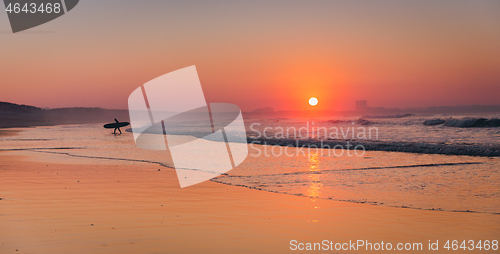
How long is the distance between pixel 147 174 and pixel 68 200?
379 centimetres

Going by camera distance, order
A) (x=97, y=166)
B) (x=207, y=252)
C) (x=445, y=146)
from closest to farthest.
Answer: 1. (x=207, y=252)
2. (x=97, y=166)
3. (x=445, y=146)

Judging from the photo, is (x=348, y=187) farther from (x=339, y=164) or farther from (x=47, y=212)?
(x=47, y=212)

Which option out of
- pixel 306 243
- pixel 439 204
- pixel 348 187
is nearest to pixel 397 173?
pixel 348 187

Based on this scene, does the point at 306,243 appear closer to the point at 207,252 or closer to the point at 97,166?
the point at 207,252

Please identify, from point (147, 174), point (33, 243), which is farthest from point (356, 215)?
point (147, 174)

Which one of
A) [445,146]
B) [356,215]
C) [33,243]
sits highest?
[33,243]

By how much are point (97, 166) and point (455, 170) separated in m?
12.8

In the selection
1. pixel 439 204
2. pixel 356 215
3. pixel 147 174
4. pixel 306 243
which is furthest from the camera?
pixel 147 174

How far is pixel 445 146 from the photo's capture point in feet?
60.7

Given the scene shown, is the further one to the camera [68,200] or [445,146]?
[445,146]

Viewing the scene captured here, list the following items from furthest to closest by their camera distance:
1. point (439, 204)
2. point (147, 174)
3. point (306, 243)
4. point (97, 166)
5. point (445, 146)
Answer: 1. point (445, 146)
2. point (97, 166)
3. point (147, 174)
4. point (439, 204)
5. point (306, 243)

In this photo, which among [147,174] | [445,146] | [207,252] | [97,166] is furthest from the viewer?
[445,146]

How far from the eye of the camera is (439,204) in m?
6.83

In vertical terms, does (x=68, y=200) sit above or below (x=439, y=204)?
above
